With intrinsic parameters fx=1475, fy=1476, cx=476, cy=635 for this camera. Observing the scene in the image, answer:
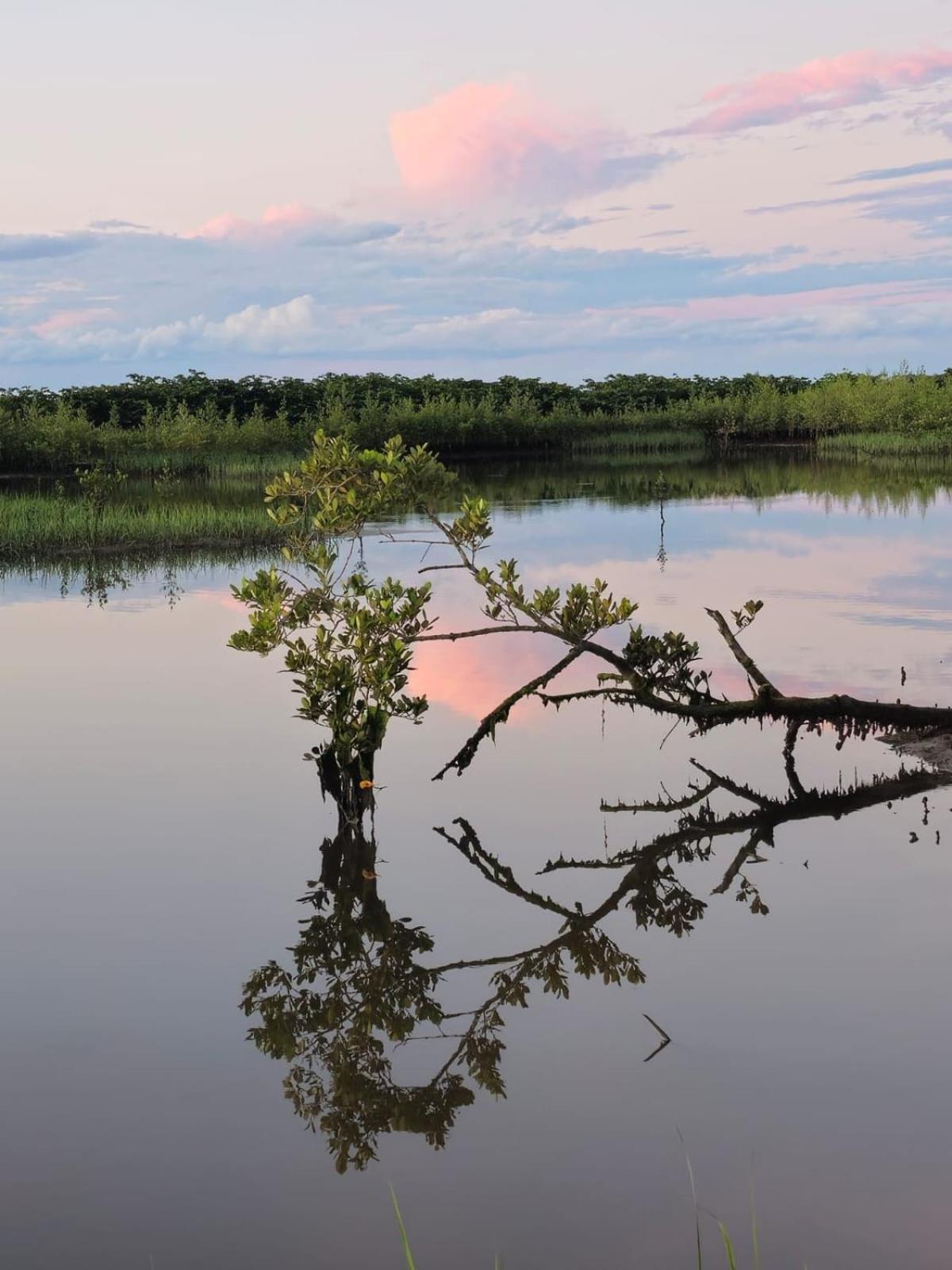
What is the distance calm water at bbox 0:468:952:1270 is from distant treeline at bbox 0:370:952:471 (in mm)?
36336

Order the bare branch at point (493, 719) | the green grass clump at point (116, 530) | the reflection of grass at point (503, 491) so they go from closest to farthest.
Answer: the bare branch at point (493, 719), the green grass clump at point (116, 530), the reflection of grass at point (503, 491)

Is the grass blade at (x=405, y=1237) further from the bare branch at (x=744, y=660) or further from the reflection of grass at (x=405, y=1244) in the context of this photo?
the bare branch at (x=744, y=660)

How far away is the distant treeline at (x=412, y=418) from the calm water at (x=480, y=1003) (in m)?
36.3

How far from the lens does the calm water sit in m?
5.28

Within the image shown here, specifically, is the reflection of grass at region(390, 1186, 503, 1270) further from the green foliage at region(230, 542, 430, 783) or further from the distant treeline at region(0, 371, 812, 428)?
the distant treeline at region(0, 371, 812, 428)

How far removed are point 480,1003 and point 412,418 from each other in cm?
6068

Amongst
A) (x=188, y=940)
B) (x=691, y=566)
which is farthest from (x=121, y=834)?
(x=691, y=566)

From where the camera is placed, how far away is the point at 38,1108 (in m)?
6.02

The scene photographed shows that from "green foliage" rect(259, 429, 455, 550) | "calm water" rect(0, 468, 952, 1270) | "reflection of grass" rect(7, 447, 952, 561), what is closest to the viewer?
"calm water" rect(0, 468, 952, 1270)

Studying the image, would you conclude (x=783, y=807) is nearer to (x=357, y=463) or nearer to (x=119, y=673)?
(x=357, y=463)

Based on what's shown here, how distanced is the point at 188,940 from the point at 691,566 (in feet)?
64.8

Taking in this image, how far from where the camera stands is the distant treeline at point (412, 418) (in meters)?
49.6

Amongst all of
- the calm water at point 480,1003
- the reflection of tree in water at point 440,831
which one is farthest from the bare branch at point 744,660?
the calm water at point 480,1003

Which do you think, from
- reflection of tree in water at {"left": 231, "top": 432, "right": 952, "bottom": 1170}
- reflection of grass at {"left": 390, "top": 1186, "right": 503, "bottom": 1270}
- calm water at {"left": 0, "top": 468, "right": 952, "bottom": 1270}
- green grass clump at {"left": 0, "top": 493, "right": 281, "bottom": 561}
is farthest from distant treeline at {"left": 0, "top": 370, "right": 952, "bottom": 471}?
Answer: reflection of grass at {"left": 390, "top": 1186, "right": 503, "bottom": 1270}
